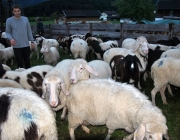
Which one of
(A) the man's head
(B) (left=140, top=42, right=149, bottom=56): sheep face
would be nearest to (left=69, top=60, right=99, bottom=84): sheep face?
(A) the man's head

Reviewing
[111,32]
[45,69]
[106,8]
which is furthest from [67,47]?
[106,8]

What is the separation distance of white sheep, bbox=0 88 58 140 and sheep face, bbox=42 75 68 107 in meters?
1.10

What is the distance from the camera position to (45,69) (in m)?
5.04

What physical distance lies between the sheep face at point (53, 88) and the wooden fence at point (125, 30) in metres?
8.32

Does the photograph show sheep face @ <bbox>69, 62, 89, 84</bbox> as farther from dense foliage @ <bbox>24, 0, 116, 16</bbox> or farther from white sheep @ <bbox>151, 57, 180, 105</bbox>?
dense foliage @ <bbox>24, 0, 116, 16</bbox>

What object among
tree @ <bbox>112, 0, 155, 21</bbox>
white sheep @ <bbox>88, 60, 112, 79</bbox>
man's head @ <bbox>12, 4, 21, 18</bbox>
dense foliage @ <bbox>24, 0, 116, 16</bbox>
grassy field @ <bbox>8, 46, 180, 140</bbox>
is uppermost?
dense foliage @ <bbox>24, 0, 116, 16</bbox>

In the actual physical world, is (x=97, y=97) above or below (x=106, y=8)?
below

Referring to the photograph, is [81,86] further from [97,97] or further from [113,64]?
[113,64]

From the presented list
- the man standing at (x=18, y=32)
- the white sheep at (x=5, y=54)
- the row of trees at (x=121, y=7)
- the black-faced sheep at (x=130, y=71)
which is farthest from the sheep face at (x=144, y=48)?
the row of trees at (x=121, y=7)

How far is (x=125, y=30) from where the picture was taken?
13250mm

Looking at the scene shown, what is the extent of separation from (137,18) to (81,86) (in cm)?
3817

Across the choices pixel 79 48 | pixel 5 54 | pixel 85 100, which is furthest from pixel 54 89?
pixel 5 54

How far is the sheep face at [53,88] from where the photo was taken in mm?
3463

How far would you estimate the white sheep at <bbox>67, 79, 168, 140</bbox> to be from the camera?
3.05 m
